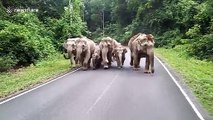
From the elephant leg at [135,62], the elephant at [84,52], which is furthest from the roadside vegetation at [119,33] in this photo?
the elephant leg at [135,62]

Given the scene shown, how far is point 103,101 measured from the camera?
14.3 m

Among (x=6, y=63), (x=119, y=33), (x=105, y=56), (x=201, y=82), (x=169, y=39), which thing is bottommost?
(x=201, y=82)

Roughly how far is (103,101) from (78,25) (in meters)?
36.0

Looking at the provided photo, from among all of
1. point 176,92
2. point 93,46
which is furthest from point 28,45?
point 176,92

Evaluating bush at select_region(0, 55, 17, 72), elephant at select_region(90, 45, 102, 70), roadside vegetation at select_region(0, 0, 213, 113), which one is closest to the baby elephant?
elephant at select_region(90, 45, 102, 70)

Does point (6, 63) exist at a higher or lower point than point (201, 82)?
higher

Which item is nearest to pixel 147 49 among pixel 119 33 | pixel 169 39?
pixel 169 39

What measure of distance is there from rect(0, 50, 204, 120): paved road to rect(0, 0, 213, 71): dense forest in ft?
32.3

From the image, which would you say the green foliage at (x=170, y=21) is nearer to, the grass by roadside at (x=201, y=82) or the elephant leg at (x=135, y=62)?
the grass by roadside at (x=201, y=82)

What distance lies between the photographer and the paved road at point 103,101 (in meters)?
12.1

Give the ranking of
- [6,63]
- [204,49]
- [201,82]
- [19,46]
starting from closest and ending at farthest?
[201,82]
[6,63]
[19,46]
[204,49]

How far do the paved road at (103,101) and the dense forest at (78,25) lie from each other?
984 cm

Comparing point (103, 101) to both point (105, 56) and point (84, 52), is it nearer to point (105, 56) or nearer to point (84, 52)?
point (105, 56)

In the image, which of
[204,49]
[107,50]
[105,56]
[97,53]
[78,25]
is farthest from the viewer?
[78,25]
